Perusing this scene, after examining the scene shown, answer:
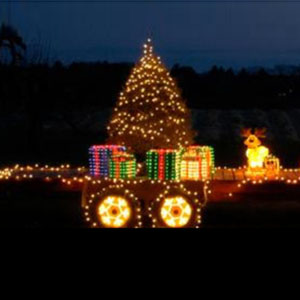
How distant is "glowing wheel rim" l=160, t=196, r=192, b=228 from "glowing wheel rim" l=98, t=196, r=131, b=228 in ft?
1.60

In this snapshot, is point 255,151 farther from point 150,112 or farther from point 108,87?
point 108,87

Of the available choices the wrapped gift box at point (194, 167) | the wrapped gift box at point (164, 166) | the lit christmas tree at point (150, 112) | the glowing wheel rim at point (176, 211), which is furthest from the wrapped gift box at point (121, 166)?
the lit christmas tree at point (150, 112)

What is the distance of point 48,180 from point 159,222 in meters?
1.93

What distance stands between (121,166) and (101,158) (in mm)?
470

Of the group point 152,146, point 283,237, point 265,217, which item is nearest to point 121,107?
point 152,146

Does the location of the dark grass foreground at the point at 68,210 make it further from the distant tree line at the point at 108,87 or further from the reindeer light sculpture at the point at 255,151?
the distant tree line at the point at 108,87

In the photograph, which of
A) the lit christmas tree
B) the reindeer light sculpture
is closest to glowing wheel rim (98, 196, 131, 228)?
the lit christmas tree

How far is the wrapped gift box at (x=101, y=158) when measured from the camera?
1145 centimetres

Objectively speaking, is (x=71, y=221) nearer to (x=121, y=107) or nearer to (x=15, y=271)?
(x=121, y=107)

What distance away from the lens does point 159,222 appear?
10.7 m

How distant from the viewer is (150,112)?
42.3 ft

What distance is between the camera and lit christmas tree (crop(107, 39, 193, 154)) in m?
12.9

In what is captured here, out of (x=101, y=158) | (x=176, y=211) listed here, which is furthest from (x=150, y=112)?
(x=176, y=211)

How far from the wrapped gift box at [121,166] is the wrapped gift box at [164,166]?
0.29 m
